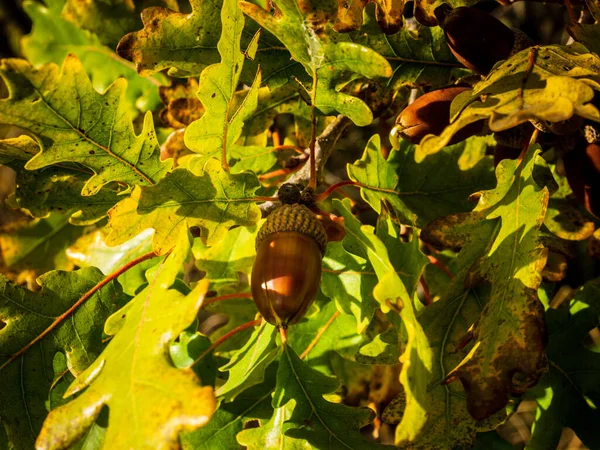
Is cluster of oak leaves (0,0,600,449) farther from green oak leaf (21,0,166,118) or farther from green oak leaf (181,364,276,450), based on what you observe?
green oak leaf (21,0,166,118)

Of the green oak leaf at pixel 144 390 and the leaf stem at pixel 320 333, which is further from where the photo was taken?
the leaf stem at pixel 320 333

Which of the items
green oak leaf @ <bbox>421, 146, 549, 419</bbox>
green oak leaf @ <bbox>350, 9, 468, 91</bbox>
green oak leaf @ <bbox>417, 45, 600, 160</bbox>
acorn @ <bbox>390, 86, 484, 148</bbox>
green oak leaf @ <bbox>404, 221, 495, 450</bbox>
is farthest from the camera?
green oak leaf @ <bbox>350, 9, 468, 91</bbox>

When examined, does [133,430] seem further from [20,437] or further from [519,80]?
[519,80]

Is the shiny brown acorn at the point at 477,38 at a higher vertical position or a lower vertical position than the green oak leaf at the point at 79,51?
higher

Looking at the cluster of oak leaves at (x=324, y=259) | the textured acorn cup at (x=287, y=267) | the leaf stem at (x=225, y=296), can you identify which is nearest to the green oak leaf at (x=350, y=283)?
the cluster of oak leaves at (x=324, y=259)

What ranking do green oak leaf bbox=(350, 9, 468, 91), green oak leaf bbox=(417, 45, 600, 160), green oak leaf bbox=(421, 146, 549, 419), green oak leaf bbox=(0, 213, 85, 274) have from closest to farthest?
green oak leaf bbox=(417, 45, 600, 160) → green oak leaf bbox=(421, 146, 549, 419) → green oak leaf bbox=(350, 9, 468, 91) → green oak leaf bbox=(0, 213, 85, 274)

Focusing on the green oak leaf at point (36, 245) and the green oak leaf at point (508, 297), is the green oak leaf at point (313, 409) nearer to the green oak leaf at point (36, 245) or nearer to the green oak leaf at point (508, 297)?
the green oak leaf at point (508, 297)

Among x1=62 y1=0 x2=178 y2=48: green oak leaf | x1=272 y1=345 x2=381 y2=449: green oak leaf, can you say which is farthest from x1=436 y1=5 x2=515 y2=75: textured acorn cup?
x1=62 y1=0 x2=178 y2=48: green oak leaf
